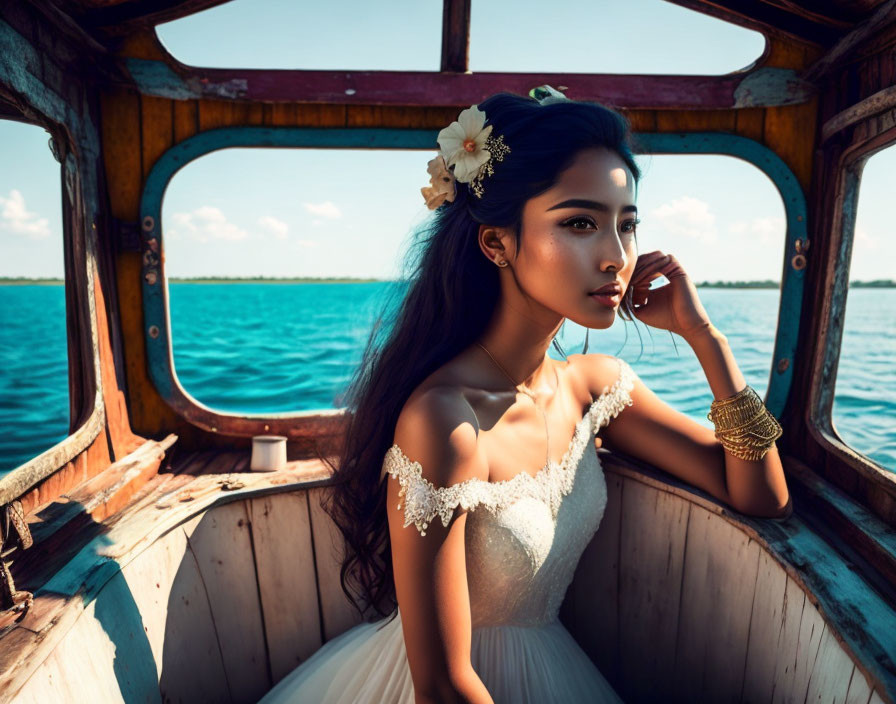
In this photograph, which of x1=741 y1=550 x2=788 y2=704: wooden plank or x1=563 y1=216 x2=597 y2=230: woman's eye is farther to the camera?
x1=741 y1=550 x2=788 y2=704: wooden plank

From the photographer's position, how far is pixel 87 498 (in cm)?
178

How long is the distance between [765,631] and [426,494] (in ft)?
3.36

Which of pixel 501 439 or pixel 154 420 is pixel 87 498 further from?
pixel 501 439

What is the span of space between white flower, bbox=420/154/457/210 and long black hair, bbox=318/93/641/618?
36 millimetres

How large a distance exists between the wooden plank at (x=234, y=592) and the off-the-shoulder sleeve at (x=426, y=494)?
0.81 meters

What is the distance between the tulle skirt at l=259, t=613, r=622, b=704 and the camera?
4.72ft

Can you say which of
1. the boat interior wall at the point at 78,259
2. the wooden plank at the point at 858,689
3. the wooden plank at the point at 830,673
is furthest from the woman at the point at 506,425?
the boat interior wall at the point at 78,259

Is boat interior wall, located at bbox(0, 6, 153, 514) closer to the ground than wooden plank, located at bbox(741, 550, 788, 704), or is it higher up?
higher up

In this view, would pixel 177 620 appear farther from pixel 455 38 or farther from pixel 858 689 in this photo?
pixel 455 38

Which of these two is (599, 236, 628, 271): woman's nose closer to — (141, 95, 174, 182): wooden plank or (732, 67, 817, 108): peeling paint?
(732, 67, 817, 108): peeling paint

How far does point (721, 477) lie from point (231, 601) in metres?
1.54

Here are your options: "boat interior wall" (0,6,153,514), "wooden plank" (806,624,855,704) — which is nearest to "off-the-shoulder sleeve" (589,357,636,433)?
"wooden plank" (806,624,855,704)

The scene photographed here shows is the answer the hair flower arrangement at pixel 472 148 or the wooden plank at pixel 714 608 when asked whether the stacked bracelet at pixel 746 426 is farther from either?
the hair flower arrangement at pixel 472 148

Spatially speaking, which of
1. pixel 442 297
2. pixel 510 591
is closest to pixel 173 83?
pixel 442 297
